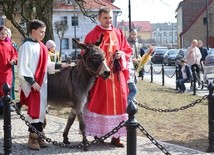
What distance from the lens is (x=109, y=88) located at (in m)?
7.62

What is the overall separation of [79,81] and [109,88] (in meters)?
0.49

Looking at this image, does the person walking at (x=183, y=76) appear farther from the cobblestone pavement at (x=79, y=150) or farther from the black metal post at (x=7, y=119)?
the black metal post at (x=7, y=119)

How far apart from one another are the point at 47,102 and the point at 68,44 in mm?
66016

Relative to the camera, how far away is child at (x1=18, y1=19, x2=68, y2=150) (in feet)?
23.6

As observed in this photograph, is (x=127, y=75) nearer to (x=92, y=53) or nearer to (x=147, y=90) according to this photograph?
(x=92, y=53)

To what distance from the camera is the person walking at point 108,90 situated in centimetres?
761

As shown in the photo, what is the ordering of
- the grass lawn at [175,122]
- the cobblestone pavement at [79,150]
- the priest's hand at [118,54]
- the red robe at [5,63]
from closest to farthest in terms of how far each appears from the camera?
the cobblestone pavement at [79,150] → the priest's hand at [118,54] → the grass lawn at [175,122] → the red robe at [5,63]

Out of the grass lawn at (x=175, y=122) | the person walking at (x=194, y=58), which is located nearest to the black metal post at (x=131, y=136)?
the grass lawn at (x=175, y=122)

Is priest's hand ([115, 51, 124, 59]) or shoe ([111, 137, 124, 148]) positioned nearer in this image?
priest's hand ([115, 51, 124, 59])

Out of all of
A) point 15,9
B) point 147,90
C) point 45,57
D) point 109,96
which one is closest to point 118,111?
point 109,96

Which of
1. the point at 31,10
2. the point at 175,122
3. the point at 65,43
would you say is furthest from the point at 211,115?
the point at 65,43

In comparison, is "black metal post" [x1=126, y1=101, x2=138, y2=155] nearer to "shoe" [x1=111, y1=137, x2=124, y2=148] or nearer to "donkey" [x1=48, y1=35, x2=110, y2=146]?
"donkey" [x1=48, y1=35, x2=110, y2=146]

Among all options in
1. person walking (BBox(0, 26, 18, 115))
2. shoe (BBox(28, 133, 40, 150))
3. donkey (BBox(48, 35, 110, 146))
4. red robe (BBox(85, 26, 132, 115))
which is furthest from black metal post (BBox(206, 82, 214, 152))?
person walking (BBox(0, 26, 18, 115))

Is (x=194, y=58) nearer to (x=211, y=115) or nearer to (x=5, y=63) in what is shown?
(x=5, y=63)
